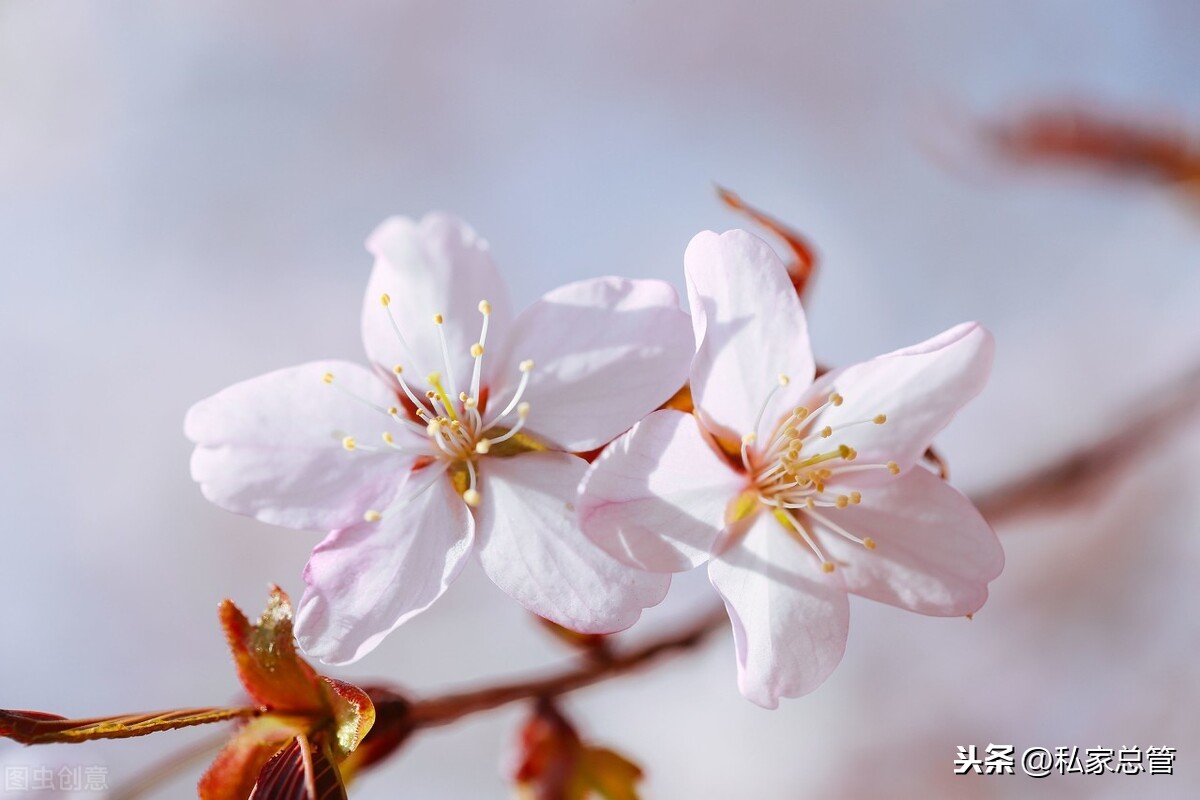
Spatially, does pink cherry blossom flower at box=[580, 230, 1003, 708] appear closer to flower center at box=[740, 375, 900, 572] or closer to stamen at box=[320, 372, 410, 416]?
flower center at box=[740, 375, 900, 572]

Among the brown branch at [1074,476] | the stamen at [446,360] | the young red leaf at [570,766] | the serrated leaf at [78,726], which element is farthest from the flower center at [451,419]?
the brown branch at [1074,476]

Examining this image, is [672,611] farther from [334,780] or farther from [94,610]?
[334,780]

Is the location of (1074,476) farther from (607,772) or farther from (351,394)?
(351,394)

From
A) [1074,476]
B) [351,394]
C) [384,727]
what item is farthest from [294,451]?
[1074,476]

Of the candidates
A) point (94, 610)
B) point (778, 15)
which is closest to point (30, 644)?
point (94, 610)

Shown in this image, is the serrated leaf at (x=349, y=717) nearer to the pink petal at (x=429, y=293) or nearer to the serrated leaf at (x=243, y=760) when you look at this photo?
the serrated leaf at (x=243, y=760)

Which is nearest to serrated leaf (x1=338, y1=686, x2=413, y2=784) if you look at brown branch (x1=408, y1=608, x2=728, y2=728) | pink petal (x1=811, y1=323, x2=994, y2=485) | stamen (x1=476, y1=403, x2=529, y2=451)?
brown branch (x1=408, y1=608, x2=728, y2=728)
